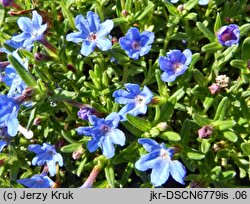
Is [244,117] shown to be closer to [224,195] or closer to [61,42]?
[224,195]

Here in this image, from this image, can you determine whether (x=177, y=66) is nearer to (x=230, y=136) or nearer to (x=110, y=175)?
(x=230, y=136)

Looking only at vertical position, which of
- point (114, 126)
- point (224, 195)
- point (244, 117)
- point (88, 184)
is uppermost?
point (114, 126)

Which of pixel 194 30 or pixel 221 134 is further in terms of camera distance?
pixel 194 30

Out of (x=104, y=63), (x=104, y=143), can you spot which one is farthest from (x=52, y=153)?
(x=104, y=63)

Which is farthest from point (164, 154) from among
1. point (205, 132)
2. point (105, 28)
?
point (105, 28)

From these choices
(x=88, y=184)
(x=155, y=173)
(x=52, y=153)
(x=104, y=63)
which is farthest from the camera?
(x=104, y=63)

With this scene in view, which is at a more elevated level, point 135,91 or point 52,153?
point 135,91

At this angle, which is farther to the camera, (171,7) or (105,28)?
(171,7)

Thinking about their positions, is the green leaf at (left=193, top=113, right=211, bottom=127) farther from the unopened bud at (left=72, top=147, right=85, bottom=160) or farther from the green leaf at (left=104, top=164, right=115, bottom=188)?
the unopened bud at (left=72, top=147, right=85, bottom=160)
